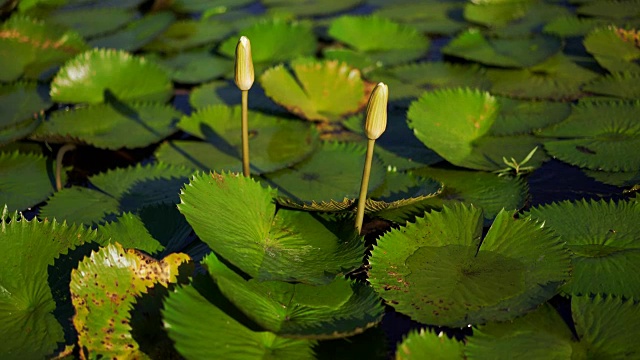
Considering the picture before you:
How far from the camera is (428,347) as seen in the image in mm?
1633

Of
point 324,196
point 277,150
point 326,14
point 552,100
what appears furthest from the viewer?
point 326,14

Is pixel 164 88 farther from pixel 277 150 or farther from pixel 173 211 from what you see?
pixel 173 211

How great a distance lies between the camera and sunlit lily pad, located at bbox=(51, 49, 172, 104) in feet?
11.1

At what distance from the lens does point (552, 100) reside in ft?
10.9

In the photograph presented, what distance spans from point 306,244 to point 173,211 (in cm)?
55

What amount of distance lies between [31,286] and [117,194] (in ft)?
2.66

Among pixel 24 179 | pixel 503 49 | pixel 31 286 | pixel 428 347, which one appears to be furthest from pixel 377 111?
pixel 503 49

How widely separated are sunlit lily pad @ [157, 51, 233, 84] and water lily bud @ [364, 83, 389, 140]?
2.24 metres

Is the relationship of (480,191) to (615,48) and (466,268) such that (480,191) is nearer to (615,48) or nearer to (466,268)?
(466,268)

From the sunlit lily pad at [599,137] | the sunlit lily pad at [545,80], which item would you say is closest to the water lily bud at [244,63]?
the sunlit lily pad at [599,137]

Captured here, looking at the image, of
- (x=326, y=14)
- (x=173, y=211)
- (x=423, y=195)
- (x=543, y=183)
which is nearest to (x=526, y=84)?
(x=543, y=183)

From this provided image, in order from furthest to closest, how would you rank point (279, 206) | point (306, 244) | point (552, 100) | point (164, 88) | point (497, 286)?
point (164, 88) → point (552, 100) → point (279, 206) → point (306, 244) → point (497, 286)

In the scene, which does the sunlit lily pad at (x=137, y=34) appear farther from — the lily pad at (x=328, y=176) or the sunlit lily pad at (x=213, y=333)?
the sunlit lily pad at (x=213, y=333)

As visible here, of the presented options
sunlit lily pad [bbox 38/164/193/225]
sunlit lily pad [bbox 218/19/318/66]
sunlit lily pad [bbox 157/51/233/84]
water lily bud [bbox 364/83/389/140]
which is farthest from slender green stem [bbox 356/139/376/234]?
sunlit lily pad [bbox 218/19/318/66]
